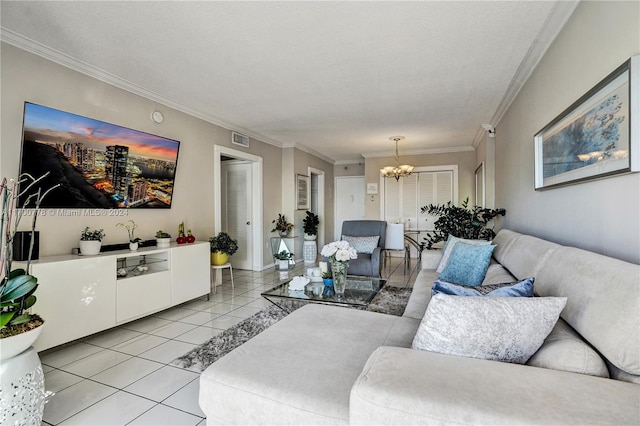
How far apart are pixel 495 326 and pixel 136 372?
2.26m

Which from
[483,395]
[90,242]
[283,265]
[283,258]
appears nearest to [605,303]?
[483,395]

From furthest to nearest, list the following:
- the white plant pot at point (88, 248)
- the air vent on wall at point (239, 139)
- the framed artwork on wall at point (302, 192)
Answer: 1. the framed artwork on wall at point (302, 192)
2. the air vent on wall at point (239, 139)
3. the white plant pot at point (88, 248)

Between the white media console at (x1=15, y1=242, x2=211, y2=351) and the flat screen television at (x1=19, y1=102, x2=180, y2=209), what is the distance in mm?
547

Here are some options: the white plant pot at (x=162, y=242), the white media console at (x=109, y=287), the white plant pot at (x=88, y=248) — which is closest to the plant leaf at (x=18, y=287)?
the white media console at (x=109, y=287)

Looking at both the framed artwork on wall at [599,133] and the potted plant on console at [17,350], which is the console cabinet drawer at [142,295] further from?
the framed artwork on wall at [599,133]

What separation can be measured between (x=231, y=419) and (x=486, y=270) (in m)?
2.02

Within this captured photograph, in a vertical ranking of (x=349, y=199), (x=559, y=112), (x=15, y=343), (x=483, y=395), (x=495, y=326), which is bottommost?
(x=15, y=343)

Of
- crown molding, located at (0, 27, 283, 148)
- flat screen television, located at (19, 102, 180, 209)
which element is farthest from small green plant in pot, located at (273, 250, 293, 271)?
crown molding, located at (0, 27, 283, 148)

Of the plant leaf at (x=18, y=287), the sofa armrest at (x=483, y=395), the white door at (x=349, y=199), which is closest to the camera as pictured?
the sofa armrest at (x=483, y=395)

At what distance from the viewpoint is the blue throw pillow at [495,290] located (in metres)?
1.24

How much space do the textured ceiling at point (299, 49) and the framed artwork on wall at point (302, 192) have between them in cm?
240

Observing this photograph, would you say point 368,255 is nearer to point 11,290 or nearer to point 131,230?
point 131,230

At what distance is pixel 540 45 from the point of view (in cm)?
244

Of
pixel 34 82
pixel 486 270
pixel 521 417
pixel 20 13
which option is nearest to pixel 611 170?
pixel 486 270
